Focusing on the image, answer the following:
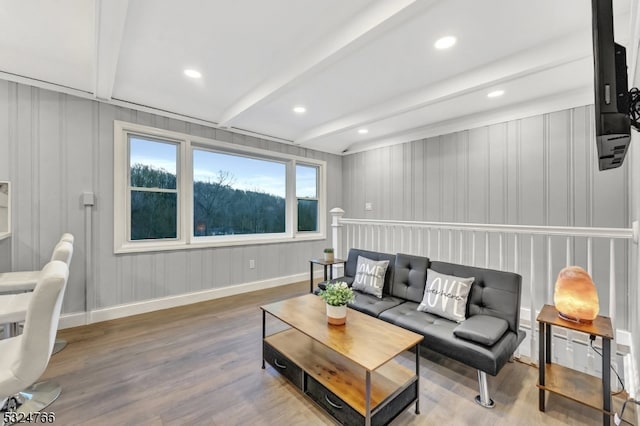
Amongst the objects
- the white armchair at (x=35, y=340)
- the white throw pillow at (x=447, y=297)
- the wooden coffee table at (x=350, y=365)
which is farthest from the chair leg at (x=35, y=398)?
the white throw pillow at (x=447, y=297)

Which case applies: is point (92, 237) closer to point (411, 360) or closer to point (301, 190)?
point (301, 190)

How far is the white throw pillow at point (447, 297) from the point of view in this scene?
7.57 ft

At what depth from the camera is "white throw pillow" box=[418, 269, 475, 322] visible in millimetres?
2307

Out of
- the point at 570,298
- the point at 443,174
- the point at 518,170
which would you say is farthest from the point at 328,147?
the point at 570,298

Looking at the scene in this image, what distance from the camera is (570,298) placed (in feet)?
5.73

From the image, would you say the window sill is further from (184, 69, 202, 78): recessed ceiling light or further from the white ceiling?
(184, 69, 202, 78): recessed ceiling light

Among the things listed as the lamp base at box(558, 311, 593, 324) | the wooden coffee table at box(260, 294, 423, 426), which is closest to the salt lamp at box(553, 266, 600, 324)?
the lamp base at box(558, 311, 593, 324)

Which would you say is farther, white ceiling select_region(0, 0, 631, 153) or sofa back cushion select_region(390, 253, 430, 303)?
sofa back cushion select_region(390, 253, 430, 303)

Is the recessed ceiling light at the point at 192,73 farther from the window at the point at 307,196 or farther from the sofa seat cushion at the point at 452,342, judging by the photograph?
the sofa seat cushion at the point at 452,342

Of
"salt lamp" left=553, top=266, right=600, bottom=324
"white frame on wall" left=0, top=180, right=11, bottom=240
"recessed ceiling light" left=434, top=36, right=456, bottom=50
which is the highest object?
"recessed ceiling light" left=434, top=36, right=456, bottom=50

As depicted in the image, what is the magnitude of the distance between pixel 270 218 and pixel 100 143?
2.55 m

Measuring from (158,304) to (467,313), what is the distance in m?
3.57

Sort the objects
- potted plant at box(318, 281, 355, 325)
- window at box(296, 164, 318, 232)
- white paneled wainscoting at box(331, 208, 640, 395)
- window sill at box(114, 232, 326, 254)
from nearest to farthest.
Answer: potted plant at box(318, 281, 355, 325), white paneled wainscoting at box(331, 208, 640, 395), window sill at box(114, 232, 326, 254), window at box(296, 164, 318, 232)

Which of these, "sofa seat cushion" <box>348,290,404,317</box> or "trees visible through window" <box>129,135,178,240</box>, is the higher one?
"trees visible through window" <box>129,135,178,240</box>
